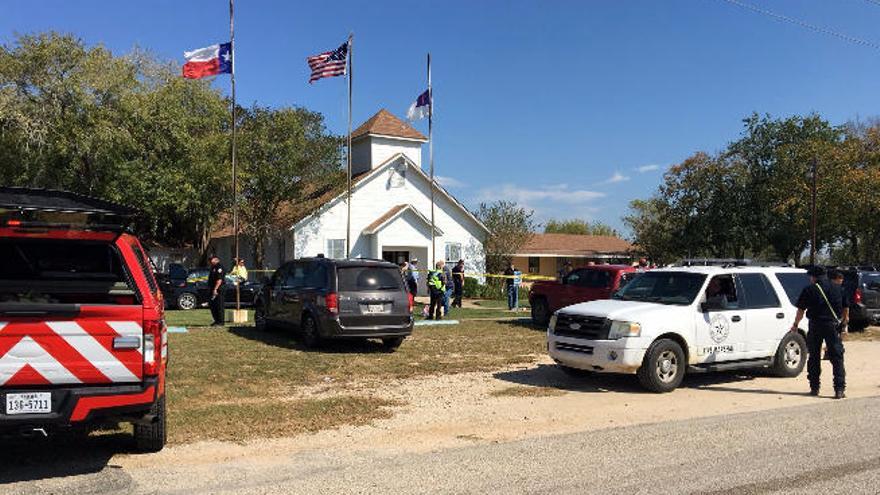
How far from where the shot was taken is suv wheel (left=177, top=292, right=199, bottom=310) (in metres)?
24.2

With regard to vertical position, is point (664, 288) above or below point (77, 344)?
above

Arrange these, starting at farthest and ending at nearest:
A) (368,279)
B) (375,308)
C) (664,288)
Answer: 1. (368,279)
2. (375,308)
3. (664,288)

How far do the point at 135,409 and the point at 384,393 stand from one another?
422 centimetres

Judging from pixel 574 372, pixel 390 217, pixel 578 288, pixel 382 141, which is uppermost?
pixel 382 141

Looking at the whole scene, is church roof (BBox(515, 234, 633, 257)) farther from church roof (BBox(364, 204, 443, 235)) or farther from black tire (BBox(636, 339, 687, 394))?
black tire (BBox(636, 339, 687, 394))

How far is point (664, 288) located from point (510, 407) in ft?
11.6

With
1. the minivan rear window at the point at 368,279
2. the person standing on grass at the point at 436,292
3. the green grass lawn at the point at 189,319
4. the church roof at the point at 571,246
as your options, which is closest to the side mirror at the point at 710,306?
the minivan rear window at the point at 368,279

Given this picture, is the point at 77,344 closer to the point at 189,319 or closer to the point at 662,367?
the point at 662,367

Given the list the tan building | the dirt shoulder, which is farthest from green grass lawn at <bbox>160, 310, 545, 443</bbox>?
the tan building

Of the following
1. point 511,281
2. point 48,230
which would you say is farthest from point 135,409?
point 511,281

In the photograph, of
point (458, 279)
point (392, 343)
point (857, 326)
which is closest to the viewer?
point (392, 343)

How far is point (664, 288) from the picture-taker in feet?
35.4

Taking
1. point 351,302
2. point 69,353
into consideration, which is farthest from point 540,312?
point 69,353

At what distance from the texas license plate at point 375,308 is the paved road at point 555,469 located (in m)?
6.19
